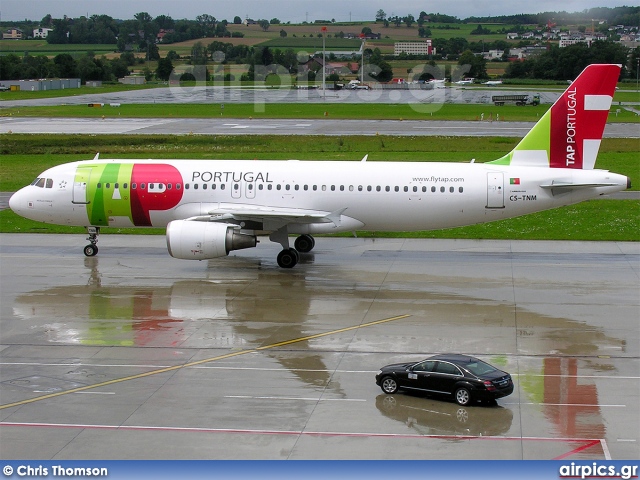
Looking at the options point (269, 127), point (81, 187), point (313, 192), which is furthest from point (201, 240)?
point (269, 127)

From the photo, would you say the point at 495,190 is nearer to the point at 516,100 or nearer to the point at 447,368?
the point at 447,368

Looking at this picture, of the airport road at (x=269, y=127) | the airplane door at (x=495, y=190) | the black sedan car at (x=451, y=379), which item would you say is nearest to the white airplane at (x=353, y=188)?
the airplane door at (x=495, y=190)

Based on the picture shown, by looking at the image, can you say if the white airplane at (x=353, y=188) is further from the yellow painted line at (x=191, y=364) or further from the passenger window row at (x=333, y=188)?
the yellow painted line at (x=191, y=364)

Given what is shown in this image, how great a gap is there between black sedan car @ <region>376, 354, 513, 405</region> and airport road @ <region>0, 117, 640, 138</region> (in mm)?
70913

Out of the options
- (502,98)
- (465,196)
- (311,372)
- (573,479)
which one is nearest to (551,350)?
(311,372)

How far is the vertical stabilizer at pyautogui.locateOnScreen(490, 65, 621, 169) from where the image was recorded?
39812 mm

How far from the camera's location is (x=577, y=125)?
40.1m

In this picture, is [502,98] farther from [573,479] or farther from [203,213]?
[573,479]

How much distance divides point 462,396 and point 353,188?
19.0 m

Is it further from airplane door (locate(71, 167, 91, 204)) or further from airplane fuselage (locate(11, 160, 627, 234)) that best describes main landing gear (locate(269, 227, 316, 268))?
airplane door (locate(71, 167, 91, 204))

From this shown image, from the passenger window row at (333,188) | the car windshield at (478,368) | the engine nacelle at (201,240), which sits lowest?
the car windshield at (478,368)

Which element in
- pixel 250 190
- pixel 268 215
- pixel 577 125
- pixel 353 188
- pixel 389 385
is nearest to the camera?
pixel 389 385

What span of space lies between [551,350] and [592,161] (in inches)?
601

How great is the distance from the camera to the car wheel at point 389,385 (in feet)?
78.4
